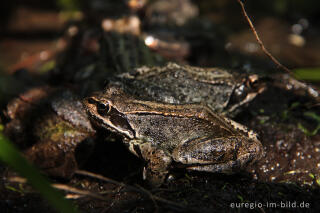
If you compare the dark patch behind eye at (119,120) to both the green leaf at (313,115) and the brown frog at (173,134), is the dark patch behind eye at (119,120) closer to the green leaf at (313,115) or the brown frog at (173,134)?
the brown frog at (173,134)

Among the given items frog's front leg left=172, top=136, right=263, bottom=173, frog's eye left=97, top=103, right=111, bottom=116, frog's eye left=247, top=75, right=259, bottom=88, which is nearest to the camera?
frog's front leg left=172, top=136, right=263, bottom=173

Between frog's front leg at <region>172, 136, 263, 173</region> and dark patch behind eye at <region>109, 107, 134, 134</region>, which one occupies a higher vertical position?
dark patch behind eye at <region>109, 107, 134, 134</region>

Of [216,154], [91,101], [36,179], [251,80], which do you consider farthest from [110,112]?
[251,80]

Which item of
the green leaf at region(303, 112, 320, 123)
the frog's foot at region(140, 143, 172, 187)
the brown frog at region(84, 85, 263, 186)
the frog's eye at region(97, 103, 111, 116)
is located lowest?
the frog's foot at region(140, 143, 172, 187)

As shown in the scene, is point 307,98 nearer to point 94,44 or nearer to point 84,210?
point 84,210

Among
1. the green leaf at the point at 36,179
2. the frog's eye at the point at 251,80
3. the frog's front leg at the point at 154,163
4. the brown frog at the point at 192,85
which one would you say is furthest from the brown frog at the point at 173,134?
the green leaf at the point at 36,179

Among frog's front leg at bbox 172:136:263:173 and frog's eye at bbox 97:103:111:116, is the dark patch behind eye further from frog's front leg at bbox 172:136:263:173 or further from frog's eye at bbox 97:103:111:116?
frog's front leg at bbox 172:136:263:173

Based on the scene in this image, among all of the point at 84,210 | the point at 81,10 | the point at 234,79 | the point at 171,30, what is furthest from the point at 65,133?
the point at 81,10

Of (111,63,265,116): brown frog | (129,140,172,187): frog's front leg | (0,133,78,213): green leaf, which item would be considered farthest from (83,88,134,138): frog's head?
(0,133,78,213): green leaf

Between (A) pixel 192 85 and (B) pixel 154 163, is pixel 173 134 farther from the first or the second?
(A) pixel 192 85
